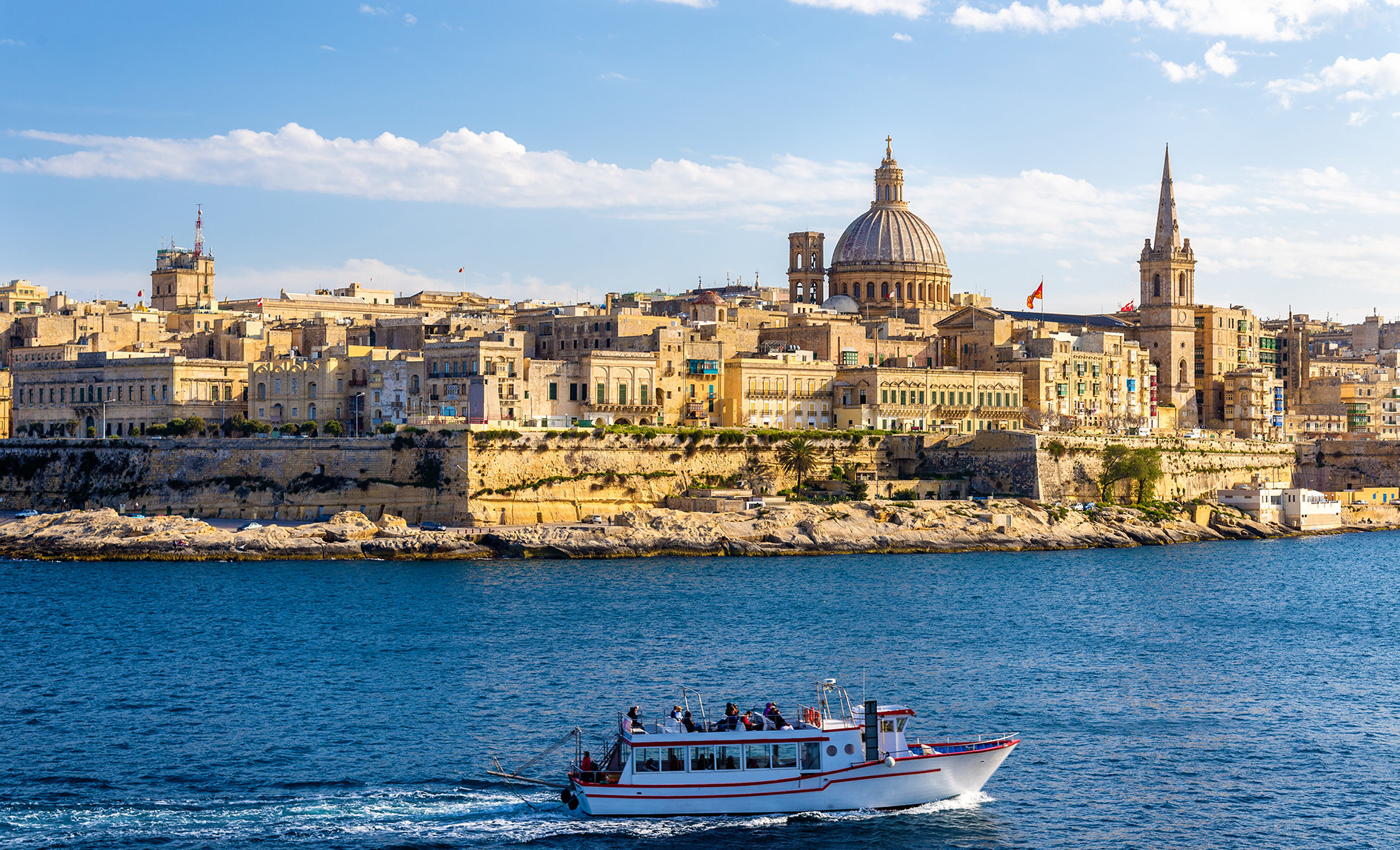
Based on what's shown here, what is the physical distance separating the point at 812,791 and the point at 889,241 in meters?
75.6

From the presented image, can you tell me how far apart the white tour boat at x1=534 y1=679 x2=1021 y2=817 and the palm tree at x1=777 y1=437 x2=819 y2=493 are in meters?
42.6

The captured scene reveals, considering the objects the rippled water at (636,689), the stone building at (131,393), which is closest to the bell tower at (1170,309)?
the rippled water at (636,689)

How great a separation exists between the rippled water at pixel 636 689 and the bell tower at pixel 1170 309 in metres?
38.8

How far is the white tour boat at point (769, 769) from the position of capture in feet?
81.3

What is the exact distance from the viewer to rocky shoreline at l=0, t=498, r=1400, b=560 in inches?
2175

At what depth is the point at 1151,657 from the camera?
37.6 metres

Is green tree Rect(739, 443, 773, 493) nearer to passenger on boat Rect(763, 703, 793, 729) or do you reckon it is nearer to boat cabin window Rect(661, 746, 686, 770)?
passenger on boat Rect(763, 703, 793, 729)

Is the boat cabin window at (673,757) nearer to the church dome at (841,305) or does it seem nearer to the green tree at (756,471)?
the green tree at (756,471)

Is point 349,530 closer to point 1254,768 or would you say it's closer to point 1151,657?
point 1151,657

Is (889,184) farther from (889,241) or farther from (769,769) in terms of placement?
(769,769)

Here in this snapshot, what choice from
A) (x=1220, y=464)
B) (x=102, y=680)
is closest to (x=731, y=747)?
(x=102, y=680)

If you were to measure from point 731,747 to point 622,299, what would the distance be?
218 feet

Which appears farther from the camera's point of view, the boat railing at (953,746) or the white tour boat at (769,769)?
the boat railing at (953,746)

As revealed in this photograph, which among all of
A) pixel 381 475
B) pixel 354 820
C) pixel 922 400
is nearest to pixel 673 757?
pixel 354 820
